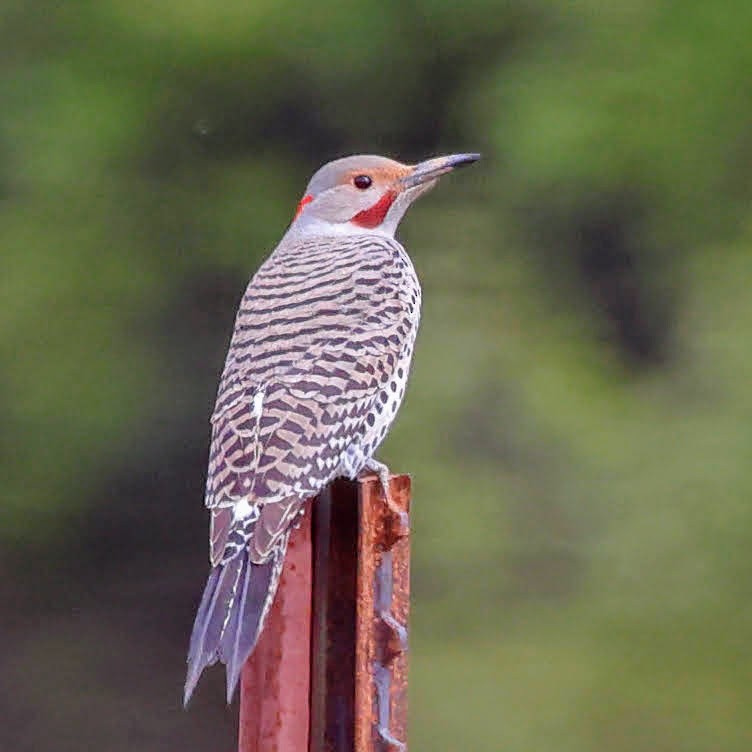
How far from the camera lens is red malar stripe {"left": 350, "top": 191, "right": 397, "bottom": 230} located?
4.02m

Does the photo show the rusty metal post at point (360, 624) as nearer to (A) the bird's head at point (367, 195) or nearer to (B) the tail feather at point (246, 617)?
(B) the tail feather at point (246, 617)

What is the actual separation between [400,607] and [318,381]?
3.27ft

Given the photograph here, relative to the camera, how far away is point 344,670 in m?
1.98

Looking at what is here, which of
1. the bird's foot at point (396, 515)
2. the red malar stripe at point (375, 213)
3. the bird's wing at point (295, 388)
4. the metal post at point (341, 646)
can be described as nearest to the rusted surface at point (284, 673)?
the metal post at point (341, 646)

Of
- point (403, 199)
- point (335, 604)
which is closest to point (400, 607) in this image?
point (335, 604)

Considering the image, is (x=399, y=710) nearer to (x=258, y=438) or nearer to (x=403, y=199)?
(x=258, y=438)

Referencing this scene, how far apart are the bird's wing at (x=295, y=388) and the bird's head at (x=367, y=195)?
0.32 metres

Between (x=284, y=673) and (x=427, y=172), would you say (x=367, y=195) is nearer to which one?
(x=427, y=172)

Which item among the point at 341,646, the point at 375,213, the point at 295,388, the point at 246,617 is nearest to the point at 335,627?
the point at 341,646

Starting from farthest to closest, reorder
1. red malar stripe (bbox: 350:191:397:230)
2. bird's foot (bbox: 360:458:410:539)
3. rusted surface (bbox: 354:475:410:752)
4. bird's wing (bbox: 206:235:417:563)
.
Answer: red malar stripe (bbox: 350:191:397:230)
bird's wing (bbox: 206:235:417:563)
bird's foot (bbox: 360:458:410:539)
rusted surface (bbox: 354:475:410:752)

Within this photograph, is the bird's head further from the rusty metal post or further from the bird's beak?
the rusty metal post

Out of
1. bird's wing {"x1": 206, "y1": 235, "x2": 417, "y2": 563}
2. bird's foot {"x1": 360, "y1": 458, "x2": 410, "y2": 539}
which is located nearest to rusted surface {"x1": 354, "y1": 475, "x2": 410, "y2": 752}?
bird's foot {"x1": 360, "y1": 458, "x2": 410, "y2": 539}

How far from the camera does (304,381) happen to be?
9.77ft

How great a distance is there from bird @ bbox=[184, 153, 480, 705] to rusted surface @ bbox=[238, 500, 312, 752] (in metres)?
0.05
